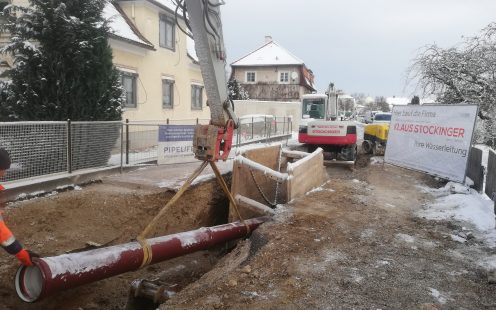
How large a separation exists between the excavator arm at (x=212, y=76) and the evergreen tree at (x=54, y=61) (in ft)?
15.3

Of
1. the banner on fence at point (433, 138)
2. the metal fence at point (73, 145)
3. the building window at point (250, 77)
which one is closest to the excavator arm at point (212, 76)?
the metal fence at point (73, 145)

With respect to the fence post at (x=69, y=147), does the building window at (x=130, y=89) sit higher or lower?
higher

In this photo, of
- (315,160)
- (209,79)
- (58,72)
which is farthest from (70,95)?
(315,160)

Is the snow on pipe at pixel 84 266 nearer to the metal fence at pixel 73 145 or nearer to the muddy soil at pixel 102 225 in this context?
the muddy soil at pixel 102 225

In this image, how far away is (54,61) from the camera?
29.5 ft

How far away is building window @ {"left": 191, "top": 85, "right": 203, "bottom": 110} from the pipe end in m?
17.2

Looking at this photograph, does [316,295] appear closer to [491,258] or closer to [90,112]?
[491,258]

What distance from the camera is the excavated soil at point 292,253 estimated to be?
4.10 m

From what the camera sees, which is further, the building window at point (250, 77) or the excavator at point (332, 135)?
the building window at point (250, 77)

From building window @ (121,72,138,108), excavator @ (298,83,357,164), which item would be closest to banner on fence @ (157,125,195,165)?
building window @ (121,72,138,108)

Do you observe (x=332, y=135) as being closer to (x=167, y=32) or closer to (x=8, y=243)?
(x=167, y=32)

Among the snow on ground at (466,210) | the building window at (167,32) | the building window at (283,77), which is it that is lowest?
the snow on ground at (466,210)

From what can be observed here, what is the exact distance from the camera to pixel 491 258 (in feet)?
17.5

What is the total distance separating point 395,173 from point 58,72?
402 inches
